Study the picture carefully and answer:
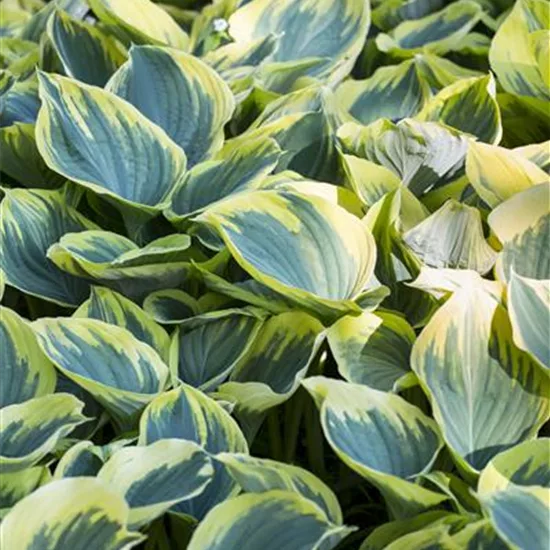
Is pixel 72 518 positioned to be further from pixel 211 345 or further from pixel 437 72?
pixel 437 72

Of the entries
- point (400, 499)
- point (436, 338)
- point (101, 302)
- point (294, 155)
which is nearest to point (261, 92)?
point (294, 155)

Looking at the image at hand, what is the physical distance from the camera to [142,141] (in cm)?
108

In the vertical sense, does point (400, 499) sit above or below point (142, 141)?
below

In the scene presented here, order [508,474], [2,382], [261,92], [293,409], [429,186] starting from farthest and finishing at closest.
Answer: [261,92]
[429,186]
[293,409]
[2,382]
[508,474]

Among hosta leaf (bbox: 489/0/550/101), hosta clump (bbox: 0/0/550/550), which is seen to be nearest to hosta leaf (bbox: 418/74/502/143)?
hosta clump (bbox: 0/0/550/550)

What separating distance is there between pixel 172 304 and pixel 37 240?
15cm

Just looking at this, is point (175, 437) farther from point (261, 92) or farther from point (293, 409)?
point (261, 92)

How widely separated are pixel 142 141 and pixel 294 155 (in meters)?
0.16

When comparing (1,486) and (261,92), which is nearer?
(1,486)

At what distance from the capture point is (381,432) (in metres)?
0.82

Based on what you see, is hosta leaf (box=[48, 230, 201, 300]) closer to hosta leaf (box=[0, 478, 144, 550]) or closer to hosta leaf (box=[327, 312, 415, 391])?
hosta leaf (box=[327, 312, 415, 391])

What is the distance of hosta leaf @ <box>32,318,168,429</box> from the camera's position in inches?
35.0

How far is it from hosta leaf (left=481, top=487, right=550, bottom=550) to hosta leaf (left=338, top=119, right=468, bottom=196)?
42cm

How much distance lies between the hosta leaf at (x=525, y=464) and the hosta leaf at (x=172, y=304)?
333 millimetres
